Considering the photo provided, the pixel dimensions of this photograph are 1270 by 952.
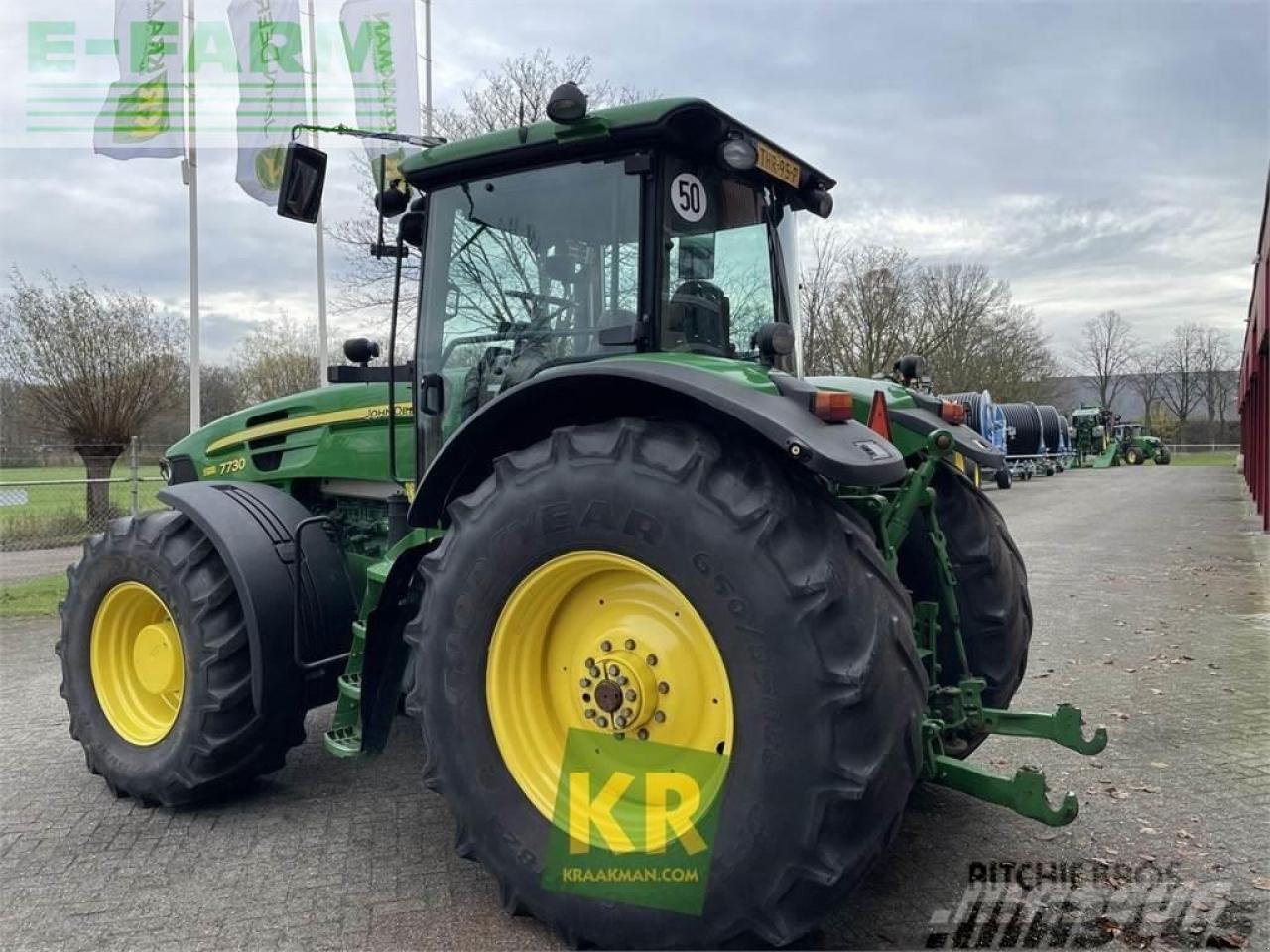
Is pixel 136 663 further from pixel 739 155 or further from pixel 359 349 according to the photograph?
pixel 739 155

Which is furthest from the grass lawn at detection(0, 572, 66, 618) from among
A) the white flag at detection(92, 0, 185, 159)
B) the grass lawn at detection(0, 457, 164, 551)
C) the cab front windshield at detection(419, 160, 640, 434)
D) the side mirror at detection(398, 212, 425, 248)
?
the cab front windshield at detection(419, 160, 640, 434)

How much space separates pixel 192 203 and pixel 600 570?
12949 mm

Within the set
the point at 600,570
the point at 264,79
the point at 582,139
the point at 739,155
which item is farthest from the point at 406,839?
the point at 264,79

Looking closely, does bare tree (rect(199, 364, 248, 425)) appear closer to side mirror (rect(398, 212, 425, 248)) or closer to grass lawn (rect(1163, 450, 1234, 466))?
side mirror (rect(398, 212, 425, 248))

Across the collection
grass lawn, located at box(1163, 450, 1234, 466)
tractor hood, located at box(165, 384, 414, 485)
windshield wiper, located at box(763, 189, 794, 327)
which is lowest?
grass lawn, located at box(1163, 450, 1234, 466)

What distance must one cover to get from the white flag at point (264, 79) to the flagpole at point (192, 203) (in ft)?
2.08

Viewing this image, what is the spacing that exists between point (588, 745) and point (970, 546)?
1.95m

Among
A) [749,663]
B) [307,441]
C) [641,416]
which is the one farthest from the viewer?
[307,441]

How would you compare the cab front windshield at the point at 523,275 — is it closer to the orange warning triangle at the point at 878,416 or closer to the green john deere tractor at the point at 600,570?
the green john deere tractor at the point at 600,570

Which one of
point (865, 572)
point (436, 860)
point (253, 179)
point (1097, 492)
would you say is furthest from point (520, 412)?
point (1097, 492)

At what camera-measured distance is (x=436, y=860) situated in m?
3.35

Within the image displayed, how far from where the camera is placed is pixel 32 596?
967 cm

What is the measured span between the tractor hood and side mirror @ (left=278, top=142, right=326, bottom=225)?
0.80 metres

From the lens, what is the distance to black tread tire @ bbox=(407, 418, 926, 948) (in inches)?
92.7
